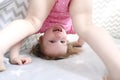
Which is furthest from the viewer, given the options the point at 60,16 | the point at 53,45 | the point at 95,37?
the point at 60,16

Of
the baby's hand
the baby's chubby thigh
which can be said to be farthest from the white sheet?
the baby's chubby thigh

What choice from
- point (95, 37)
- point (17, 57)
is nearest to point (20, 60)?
point (17, 57)

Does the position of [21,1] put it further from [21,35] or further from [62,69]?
[62,69]

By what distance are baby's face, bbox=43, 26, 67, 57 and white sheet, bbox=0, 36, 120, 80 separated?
32 millimetres

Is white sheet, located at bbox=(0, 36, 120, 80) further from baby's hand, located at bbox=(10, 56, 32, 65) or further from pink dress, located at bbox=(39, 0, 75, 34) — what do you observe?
pink dress, located at bbox=(39, 0, 75, 34)

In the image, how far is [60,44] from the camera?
0.90m

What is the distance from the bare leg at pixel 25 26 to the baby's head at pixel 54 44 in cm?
5

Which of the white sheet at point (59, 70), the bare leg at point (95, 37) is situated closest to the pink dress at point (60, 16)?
the bare leg at point (95, 37)

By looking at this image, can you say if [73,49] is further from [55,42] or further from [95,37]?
[95,37]

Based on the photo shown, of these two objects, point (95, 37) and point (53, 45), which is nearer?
point (95, 37)

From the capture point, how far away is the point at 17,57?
0.88 m

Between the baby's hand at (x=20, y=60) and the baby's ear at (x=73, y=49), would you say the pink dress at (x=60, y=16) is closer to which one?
the baby's ear at (x=73, y=49)

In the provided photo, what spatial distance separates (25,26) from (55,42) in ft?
0.36

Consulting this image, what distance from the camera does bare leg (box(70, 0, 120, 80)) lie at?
731mm
